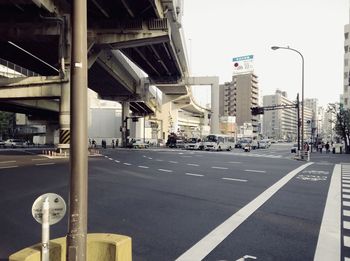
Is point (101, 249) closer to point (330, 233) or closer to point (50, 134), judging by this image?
point (330, 233)

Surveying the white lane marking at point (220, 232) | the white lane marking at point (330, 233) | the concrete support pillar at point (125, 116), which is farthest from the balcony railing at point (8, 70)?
the white lane marking at point (330, 233)

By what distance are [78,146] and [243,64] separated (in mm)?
95998

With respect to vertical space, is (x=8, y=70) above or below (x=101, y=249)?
above

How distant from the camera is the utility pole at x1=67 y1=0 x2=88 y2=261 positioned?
156 inches

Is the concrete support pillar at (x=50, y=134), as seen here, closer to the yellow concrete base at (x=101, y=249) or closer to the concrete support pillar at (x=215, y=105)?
the concrete support pillar at (x=215, y=105)

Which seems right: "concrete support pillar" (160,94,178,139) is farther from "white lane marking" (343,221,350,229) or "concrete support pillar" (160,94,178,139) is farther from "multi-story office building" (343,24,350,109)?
"white lane marking" (343,221,350,229)

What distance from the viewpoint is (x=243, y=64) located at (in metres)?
96.2

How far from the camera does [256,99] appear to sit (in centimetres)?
15075

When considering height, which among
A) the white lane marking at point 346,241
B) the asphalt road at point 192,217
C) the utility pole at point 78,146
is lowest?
the asphalt road at point 192,217

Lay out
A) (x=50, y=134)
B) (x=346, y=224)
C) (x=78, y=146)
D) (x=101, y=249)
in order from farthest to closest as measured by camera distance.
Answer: (x=50, y=134) < (x=346, y=224) < (x=101, y=249) < (x=78, y=146)

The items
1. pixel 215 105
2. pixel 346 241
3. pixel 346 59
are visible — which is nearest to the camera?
pixel 346 241

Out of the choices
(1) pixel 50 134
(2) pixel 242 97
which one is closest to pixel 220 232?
(1) pixel 50 134

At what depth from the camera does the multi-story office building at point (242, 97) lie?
142 meters

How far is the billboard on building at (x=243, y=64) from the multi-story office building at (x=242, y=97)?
1631 inches
